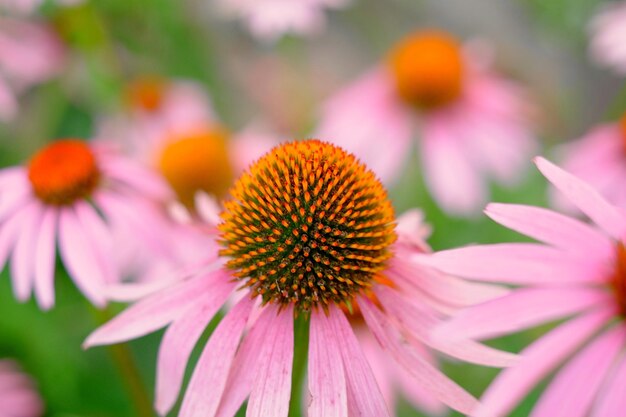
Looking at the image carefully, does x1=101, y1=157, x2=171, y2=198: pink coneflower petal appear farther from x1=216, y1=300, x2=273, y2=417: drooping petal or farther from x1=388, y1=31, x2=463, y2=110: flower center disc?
x1=388, y1=31, x2=463, y2=110: flower center disc

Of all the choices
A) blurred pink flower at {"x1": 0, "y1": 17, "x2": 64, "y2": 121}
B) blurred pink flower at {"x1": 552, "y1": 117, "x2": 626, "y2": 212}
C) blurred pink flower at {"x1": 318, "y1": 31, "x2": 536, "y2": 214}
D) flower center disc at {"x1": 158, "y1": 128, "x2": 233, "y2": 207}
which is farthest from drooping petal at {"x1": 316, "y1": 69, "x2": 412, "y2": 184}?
blurred pink flower at {"x1": 0, "y1": 17, "x2": 64, "y2": 121}

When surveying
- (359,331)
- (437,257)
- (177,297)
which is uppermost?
(437,257)

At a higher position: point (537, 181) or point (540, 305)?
point (537, 181)

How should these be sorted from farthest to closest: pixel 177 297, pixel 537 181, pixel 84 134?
pixel 537 181, pixel 84 134, pixel 177 297

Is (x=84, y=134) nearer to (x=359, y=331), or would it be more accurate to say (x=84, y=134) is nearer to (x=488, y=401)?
(x=359, y=331)

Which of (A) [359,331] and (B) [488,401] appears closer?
(B) [488,401]

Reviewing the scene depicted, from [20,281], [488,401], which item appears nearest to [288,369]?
[488,401]

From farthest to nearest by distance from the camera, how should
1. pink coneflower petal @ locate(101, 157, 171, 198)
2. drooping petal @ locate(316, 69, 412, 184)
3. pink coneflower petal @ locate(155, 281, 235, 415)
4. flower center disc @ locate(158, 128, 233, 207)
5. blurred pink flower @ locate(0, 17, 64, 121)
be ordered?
1. drooping petal @ locate(316, 69, 412, 184)
2. blurred pink flower @ locate(0, 17, 64, 121)
3. flower center disc @ locate(158, 128, 233, 207)
4. pink coneflower petal @ locate(101, 157, 171, 198)
5. pink coneflower petal @ locate(155, 281, 235, 415)
